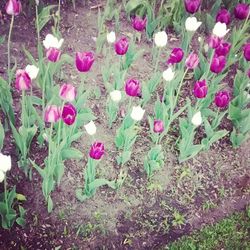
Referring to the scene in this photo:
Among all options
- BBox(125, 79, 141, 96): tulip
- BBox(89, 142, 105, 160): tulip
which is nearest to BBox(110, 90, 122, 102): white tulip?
BBox(125, 79, 141, 96): tulip

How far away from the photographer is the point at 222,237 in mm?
2783

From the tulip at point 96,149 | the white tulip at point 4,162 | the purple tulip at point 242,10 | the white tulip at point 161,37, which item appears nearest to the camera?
the white tulip at point 4,162

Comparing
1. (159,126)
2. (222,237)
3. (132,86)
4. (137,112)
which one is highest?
(132,86)

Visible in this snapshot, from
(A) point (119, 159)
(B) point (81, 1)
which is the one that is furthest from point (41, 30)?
(A) point (119, 159)

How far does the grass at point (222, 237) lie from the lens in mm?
2693

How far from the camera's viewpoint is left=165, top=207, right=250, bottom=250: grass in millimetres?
2693

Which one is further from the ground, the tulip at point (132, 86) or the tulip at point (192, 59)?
the tulip at point (192, 59)

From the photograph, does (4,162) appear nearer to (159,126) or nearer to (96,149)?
(96,149)

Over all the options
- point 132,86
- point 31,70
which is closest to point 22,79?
point 31,70

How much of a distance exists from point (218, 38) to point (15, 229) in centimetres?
155

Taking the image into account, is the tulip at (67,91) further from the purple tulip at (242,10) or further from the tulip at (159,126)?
the purple tulip at (242,10)

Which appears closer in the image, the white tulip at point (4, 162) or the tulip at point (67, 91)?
the white tulip at point (4, 162)

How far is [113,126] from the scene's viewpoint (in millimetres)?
3174

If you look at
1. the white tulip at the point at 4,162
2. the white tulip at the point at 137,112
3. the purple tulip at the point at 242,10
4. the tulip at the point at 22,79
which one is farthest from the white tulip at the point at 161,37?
the white tulip at the point at 4,162
